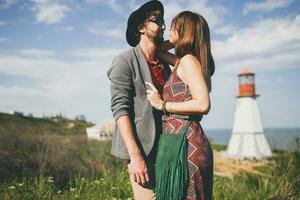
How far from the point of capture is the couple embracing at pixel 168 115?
9.39ft

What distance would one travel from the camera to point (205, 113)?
288 centimetres

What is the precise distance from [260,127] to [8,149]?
24.8 metres

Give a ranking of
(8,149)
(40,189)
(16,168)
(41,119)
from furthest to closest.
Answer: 1. (41,119)
2. (8,149)
3. (16,168)
4. (40,189)

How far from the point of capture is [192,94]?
288 cm

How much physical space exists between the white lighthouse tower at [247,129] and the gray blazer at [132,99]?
93.3 ft

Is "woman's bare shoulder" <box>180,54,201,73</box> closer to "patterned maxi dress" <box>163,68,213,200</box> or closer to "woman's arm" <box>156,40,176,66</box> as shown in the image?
"patterned maxi dress" <box>163,68,213,200</box>

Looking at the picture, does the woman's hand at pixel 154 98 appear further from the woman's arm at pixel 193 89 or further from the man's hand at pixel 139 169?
the man's hand at pixel 139 169

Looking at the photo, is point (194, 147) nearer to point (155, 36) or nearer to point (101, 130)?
point (155, 36)

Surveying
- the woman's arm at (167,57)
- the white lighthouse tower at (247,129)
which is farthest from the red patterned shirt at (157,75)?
the white lighthouse tower at (247,129)

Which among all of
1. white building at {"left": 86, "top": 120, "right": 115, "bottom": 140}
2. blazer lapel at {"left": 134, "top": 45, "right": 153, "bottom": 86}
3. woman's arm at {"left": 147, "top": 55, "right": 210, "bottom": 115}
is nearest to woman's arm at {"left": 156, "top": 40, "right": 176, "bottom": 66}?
blazer lapel at {"left": 134, "top": 45, "right": 153, "bottom": 86}

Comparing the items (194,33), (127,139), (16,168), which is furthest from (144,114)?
(16,168)

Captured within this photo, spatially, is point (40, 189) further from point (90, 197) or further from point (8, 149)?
point (8, 149)

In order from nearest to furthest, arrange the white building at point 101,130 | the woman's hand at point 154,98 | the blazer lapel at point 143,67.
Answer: the woman's hand at point 154,98 → the blazer lapel at point 143,67 → the white building at point 101,130

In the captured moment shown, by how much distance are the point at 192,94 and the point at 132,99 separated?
0.56 metres
